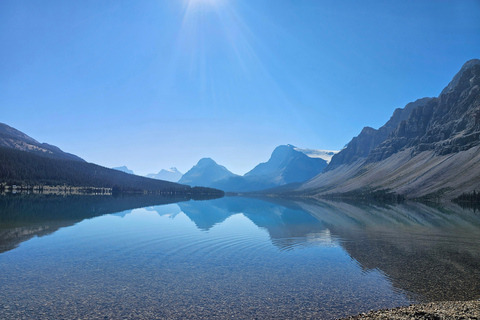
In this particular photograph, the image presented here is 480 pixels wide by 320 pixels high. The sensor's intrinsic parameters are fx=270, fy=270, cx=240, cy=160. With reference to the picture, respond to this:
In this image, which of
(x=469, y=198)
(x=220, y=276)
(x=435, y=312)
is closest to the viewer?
(x=435, y=312)

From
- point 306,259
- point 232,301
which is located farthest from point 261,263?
point 232,301

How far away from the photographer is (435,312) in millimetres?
15438

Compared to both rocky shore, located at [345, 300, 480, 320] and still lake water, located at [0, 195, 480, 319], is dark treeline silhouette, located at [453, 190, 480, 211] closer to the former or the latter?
still lake water, located at [0, 195, 480, 319]

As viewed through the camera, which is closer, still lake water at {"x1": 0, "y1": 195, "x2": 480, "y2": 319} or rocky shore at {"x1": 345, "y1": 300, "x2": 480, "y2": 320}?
rocky shore at {"x1": 345, "y1": 300, "x2": 480, "y2": 320}

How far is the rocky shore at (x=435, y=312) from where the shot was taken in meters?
14.7

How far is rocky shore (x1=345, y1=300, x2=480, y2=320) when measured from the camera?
14.7m

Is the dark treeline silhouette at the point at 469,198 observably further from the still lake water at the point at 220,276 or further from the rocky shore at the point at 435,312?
the rocky shore at the point at 435,312

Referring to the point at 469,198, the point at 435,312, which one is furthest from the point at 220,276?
the point at 469,198

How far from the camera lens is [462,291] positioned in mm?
21297

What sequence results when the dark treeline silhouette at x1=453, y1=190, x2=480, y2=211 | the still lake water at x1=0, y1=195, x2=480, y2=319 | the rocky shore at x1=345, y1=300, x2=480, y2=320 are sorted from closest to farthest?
the rocky shore at x1=345, y1=300, x2=480, y2=320, the still lake water at x1=0, y1=195, x2=480, y2=319, the dark treeline silhouette at x1=453, y1=190, x2=480, y2=211

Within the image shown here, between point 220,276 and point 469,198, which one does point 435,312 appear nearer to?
point 220,276

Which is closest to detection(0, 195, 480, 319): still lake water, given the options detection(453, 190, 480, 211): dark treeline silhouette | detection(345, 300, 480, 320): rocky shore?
detection(345, 300, 480, 320): rocky shore

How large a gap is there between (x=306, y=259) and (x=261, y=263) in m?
5.78

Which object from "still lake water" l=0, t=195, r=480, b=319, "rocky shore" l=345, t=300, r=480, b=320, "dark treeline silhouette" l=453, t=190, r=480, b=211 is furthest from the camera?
"dark treeline silhouette" l=453, t=190, r=480, b=211
